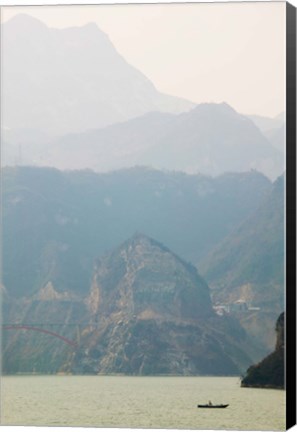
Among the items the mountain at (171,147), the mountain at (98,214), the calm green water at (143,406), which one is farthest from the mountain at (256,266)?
the calm green water at (143,406)

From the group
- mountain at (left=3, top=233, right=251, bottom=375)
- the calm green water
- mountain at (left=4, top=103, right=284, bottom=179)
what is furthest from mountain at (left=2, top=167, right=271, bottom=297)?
the calm green water

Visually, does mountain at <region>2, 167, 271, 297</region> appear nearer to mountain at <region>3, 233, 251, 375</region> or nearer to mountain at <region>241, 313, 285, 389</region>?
mountain at <region>3, 233, 251, 375</region>

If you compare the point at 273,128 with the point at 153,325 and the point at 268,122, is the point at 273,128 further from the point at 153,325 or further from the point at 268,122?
the point at 153,325

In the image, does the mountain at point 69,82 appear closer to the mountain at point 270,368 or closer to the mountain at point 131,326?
the mountain at point 131,326

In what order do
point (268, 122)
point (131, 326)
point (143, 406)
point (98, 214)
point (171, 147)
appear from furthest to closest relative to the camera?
1. point (131, 326)
2. point (98, 214)
3. point (171, 147)
4. point (268, 122)
5. point (143, 406)

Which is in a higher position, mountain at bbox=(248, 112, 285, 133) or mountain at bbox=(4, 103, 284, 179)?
mountain at bbox=(248, 112, 285, 133)

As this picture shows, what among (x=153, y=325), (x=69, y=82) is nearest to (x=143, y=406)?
(x=69, y=82)

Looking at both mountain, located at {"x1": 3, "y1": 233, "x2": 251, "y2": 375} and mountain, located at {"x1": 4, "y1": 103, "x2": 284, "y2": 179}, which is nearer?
mountain, located at {"x1": 4, "y1": 103, "x2": 284, "y2": 179}
